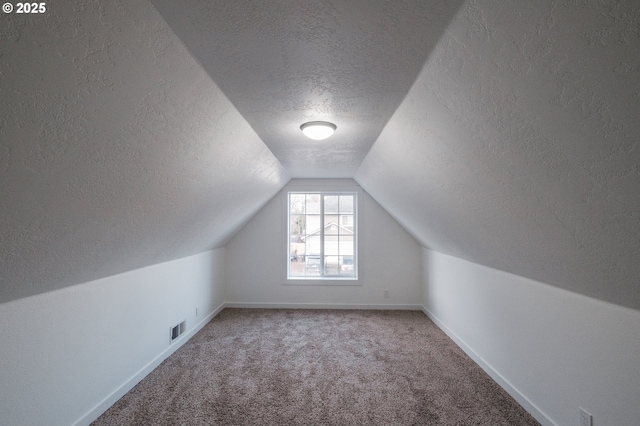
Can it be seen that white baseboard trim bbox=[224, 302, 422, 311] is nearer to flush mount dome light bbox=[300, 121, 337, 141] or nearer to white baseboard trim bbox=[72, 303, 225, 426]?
white baseboard trim bbox=[72, 303, 225, 426]

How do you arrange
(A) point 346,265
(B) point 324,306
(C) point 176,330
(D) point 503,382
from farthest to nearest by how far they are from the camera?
(A) point 346,265
(B) point 324,306
(C) point 176,330
(D) point 503,382

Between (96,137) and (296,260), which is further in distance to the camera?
(296,260)

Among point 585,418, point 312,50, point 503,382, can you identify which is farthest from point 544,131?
point 503,382

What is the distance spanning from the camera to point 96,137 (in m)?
1.26

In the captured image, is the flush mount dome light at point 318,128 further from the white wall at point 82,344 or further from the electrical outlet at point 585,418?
the electrical outlet at point 585,418

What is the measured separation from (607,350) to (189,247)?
3.59 m

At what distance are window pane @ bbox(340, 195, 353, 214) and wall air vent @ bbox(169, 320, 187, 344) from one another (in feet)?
9.53

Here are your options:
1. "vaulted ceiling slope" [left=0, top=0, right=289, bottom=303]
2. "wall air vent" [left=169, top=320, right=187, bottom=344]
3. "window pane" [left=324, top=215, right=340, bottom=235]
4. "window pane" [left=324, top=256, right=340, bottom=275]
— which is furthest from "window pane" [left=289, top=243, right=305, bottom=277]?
"vaulted ceiling slope" [left=0, top=0, right=289, bottom=303]

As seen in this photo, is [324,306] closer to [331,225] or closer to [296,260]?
[296,260]

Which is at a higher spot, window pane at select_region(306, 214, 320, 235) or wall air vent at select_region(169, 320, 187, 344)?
window pane at select_region(306, 214, 320, 235)

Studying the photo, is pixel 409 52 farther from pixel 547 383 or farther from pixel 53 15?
pixel 547 383

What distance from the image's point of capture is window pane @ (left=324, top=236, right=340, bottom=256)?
526cm

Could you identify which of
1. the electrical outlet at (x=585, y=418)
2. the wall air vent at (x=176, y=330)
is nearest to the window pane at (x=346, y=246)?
the wall air vent at (x=176, y=330)

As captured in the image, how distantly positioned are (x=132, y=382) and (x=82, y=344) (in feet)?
2.43
